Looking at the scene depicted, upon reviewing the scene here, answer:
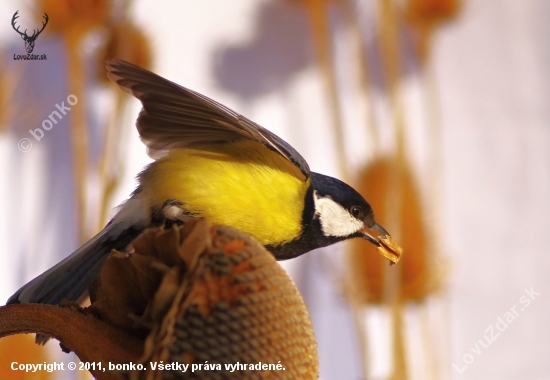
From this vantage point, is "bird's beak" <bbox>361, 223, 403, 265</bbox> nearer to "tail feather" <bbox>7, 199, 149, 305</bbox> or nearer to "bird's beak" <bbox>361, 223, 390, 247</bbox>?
"bird's beak" <bbox>361, 223, 390, 247</bbox>

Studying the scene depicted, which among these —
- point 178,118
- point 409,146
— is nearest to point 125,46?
point 178,118

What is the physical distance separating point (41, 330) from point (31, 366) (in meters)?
0.55

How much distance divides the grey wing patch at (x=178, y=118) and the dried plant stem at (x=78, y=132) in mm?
448

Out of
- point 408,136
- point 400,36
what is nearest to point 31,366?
point 408,136

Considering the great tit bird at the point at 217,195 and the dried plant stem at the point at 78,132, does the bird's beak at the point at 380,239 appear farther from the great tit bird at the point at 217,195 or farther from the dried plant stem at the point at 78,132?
the dried plant stem at the point at 78,132

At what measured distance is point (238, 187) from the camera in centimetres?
64

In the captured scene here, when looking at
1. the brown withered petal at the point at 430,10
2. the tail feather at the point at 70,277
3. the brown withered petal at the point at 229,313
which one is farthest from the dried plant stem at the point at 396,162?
the brown withered petal at the point at 229,313

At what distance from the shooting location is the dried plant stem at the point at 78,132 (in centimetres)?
109

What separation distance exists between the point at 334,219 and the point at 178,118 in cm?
23

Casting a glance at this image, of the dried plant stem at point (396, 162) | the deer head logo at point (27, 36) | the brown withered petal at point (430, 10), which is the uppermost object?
the deer head logo at point (27, 36)

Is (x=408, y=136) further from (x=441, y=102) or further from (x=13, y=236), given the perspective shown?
(x=13, y=236)

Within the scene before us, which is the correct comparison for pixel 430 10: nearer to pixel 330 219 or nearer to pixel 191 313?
pixel 330 219

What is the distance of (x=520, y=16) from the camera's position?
1.51m

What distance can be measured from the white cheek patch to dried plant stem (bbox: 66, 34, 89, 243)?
1.84 feet
